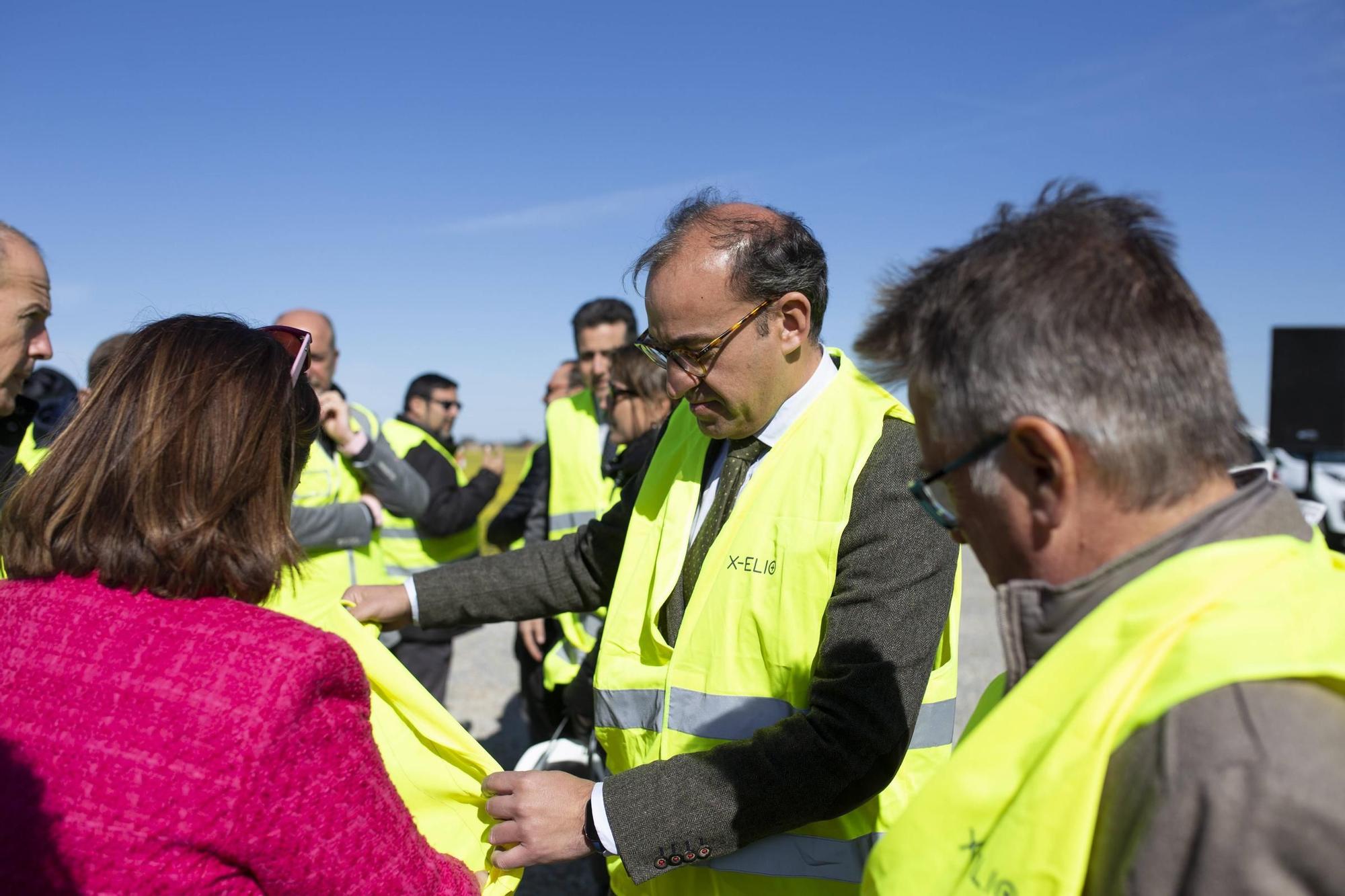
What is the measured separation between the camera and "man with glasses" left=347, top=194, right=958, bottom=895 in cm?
187

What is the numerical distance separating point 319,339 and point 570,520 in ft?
4.97

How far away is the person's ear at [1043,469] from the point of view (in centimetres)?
114

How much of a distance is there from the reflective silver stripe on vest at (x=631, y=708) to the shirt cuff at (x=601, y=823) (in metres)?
0.26

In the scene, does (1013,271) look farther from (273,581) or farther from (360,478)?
(360,478)

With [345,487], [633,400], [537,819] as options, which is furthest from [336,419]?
[537,819]

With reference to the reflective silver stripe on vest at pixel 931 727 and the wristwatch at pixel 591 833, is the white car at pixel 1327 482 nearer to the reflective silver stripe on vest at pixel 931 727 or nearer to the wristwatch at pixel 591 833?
the reflective silver stripe on vest at pixel 931 727

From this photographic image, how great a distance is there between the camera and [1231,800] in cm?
90

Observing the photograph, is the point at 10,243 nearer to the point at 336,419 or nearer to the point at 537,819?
the point at 336,419

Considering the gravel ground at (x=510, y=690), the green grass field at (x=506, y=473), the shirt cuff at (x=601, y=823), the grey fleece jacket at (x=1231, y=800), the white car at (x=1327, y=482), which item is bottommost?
the green grass field at (x=506, y=473)

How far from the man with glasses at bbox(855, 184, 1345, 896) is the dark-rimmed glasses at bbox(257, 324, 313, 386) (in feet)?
3.61

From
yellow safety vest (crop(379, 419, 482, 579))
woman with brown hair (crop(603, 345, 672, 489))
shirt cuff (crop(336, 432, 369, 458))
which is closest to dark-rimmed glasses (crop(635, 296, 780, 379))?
woman with brown hair (crop(603, 345, 672, 489))

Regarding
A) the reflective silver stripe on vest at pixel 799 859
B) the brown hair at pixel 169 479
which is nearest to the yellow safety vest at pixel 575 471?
the reflective silver stripe on vest at pixel 799 859

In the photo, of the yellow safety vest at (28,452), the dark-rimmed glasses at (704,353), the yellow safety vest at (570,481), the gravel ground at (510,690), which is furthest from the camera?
the gravel ground at (510,690)

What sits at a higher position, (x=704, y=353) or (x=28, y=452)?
(x=704, y=353)
